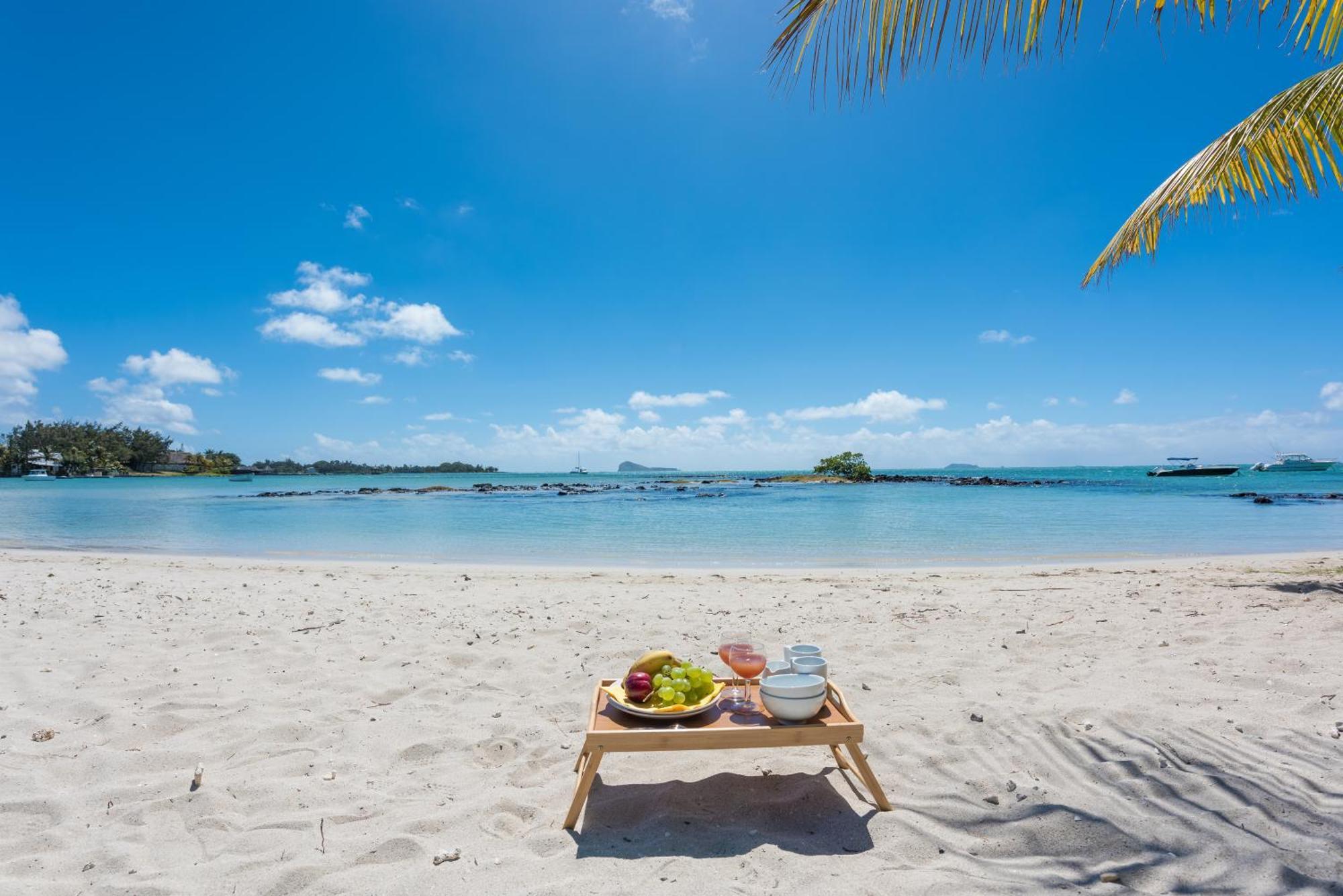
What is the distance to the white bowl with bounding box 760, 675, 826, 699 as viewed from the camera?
115 inches

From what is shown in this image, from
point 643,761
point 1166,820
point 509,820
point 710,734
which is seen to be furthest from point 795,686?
point 1166,820

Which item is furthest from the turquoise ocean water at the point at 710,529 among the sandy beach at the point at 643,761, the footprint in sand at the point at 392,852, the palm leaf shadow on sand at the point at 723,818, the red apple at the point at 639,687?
the footprint in sand at the point at 392,852

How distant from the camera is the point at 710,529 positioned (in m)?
20.3

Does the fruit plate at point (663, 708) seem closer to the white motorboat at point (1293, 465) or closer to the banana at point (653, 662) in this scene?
the banana at point (653, 662)

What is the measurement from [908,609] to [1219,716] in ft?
11.6

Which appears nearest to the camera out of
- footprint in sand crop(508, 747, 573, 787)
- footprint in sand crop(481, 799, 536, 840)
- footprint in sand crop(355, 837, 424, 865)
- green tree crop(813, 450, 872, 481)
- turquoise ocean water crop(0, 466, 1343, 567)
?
footprint in sand crop(355, 837, 424, 865)

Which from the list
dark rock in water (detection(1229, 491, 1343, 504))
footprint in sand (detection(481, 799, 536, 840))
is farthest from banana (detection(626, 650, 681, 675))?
dark rock in water (detection(1229, 491, 1343, 504))

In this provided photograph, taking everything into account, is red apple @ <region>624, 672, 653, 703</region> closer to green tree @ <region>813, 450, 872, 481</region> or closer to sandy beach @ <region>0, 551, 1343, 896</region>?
sandy beach @ <region>0, 551, 1343, 896</region>

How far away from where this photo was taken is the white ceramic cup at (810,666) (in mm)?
3172

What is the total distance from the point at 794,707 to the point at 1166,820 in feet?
6.30

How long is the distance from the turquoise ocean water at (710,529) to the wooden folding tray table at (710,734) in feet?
32.6

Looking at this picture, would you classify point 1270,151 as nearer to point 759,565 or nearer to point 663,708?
point 663,708

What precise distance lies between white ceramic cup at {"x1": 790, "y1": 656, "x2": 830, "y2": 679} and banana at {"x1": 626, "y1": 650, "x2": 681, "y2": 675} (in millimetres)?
635

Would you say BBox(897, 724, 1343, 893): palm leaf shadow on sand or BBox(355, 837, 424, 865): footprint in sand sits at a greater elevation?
BBox(897, 724, 1343, 893): palm leaf shadow on sand
